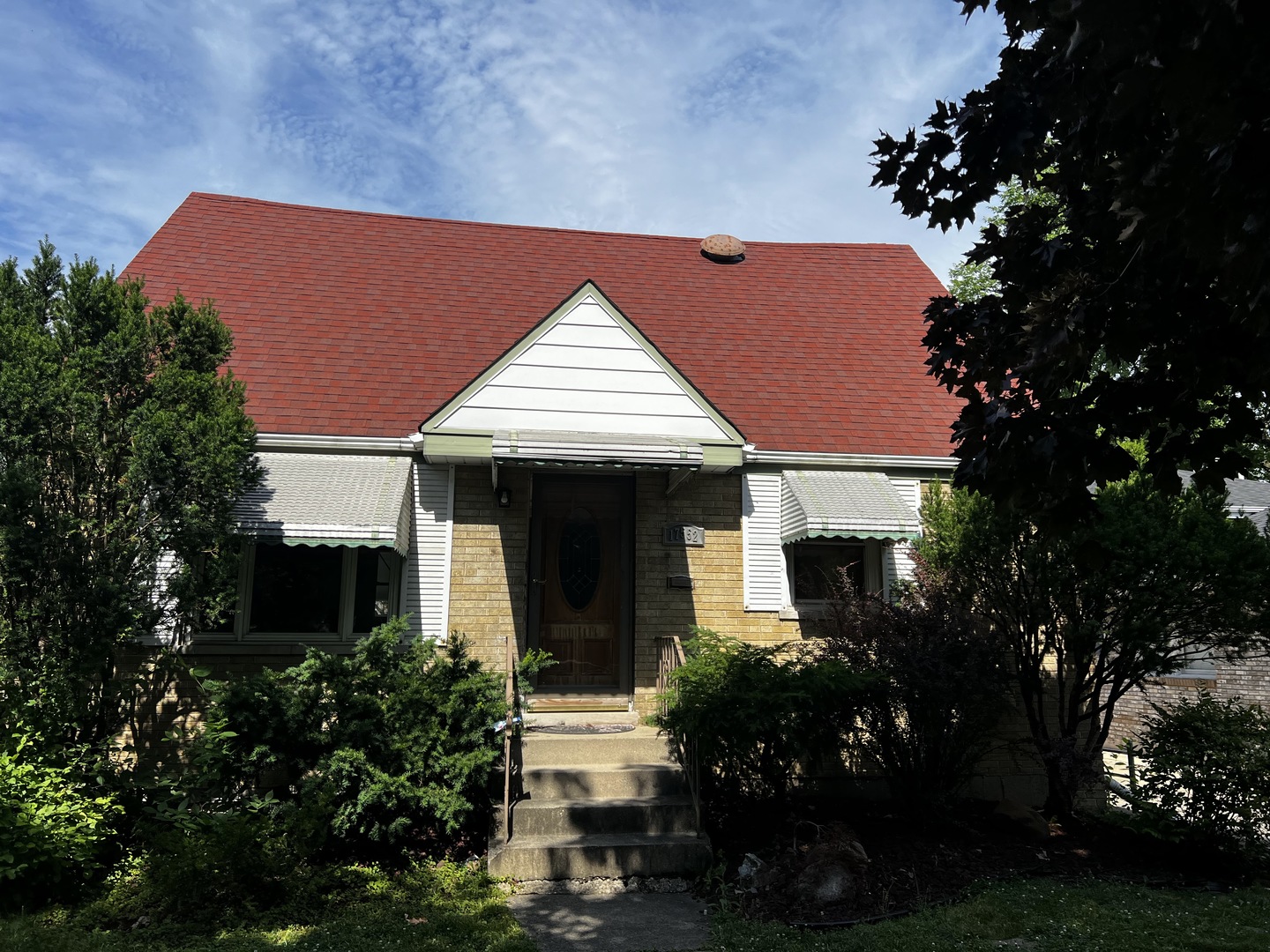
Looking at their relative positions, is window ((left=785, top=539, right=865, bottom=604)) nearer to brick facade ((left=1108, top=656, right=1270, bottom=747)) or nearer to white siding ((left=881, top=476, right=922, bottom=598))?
white siding ((left=881, top=476, right=922, bottom=598))

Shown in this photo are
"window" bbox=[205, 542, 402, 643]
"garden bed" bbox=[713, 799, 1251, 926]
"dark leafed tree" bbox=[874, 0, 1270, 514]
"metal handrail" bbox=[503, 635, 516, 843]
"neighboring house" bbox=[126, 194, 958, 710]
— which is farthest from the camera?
"window" bbox=[205, 542, 402, 643]

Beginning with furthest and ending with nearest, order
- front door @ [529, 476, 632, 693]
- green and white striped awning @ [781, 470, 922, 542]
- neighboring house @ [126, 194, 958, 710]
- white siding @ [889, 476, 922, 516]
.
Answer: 1. white siding @ [889, 476, 922, 516]
2. front door @ [529, 476, 632, 693]
3. green and white striped awning @ [781, 470, 922, 542]
4. neighboring house @ [126, 194, 958, 710]

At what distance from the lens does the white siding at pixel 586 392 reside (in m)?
9.50

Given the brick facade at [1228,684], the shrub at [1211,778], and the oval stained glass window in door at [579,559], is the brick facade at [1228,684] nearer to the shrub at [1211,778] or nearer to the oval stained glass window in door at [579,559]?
the shrub at [1211,778]

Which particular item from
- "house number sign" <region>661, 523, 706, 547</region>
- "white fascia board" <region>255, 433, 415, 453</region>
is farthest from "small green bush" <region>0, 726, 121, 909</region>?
"house number sign" <region>661, 523, 706, 547</region>

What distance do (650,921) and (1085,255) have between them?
5.19 meters

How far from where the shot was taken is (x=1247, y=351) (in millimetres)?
4215

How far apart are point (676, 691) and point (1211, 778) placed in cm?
489

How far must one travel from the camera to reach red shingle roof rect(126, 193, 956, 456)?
1102 cm

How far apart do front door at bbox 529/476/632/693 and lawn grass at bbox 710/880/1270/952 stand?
4.31 meters

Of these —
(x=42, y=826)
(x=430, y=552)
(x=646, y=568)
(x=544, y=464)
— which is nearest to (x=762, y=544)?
(x=646, y=568)

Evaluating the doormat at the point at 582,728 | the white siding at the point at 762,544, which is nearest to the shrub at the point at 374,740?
the doormat at the point at 582,728

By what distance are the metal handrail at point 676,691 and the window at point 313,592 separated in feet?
9.94

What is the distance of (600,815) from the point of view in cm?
764
